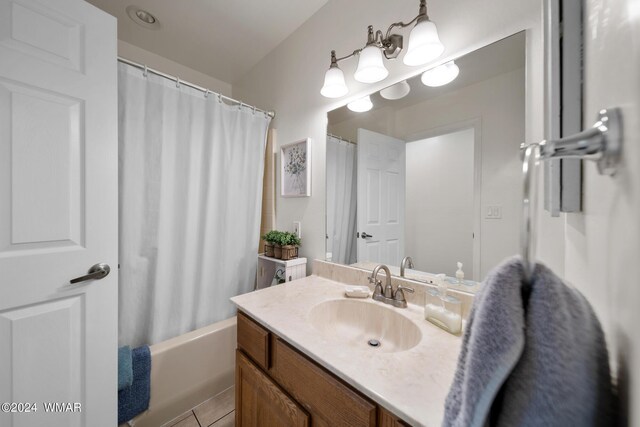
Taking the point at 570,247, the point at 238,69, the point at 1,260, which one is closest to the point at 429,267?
the point at 570,247

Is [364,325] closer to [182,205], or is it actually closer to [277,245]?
[277,245]

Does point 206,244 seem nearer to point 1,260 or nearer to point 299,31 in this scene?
point 1,260

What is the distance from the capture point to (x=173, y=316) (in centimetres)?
141

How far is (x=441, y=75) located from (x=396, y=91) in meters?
0.20

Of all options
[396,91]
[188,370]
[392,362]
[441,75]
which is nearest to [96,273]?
[188,370]

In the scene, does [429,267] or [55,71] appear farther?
[429,267]

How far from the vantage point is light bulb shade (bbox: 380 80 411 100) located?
3.51ft

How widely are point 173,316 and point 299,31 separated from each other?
1.98 m

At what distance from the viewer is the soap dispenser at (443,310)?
2.58ft

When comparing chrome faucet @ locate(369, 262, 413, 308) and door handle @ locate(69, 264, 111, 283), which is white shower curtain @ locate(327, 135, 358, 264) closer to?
chrome faucet @ locate(369, 262, 413, 308)

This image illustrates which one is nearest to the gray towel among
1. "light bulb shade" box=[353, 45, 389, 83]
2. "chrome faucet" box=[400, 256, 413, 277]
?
"chrome faucet" box=[400, 256, 413, 277]

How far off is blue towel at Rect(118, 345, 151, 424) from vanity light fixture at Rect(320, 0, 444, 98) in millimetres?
1647

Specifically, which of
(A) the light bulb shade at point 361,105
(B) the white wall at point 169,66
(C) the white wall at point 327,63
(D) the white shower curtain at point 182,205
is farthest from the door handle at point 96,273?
(B) the white wall at point 169,66

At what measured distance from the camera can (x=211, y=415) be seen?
4.38 ft
